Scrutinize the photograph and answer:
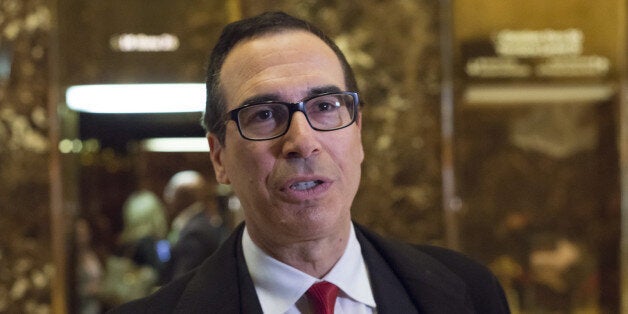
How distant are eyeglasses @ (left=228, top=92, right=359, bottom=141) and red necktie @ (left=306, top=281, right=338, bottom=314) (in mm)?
358

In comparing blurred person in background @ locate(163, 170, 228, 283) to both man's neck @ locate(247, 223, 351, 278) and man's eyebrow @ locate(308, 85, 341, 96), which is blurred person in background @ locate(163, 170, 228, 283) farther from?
man's eyebrow @ locate(308, 85, 341, 96)

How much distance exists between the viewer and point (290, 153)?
71.4 inches

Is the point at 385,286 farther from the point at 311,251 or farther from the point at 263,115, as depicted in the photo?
the point at 263,115

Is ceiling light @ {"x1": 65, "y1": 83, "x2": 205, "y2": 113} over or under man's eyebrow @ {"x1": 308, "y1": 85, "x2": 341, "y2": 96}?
under

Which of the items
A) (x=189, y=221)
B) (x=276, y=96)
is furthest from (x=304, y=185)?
(x=189, y=221)

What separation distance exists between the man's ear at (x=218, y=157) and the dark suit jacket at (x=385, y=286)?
0.52ft

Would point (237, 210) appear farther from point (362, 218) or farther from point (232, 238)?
point (232, 238)

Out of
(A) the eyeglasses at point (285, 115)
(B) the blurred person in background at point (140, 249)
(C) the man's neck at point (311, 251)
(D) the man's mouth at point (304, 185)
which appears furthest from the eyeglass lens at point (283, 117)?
(B) the blurred person in background at point (140, 249)

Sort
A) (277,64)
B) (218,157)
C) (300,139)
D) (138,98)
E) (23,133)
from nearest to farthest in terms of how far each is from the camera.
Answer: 1. (300,139)
2. (277,64)
3. (218,157)
4. (23,133)
5. (138,98)

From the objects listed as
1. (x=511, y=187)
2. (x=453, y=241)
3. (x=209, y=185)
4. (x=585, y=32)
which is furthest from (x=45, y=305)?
(x=585, y=32)

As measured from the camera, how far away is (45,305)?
17.0 feet

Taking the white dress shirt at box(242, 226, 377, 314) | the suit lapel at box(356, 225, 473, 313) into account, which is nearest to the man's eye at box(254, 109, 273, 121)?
the white dress shirt at box(242, 226, 377, 314)

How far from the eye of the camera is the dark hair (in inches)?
78.3

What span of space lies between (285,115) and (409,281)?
1.76 ft
